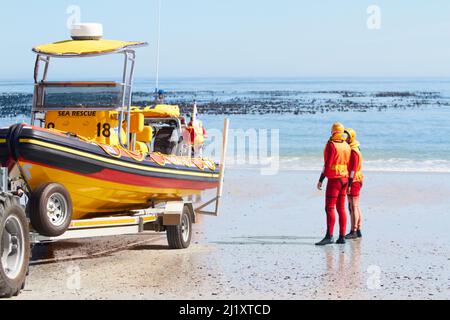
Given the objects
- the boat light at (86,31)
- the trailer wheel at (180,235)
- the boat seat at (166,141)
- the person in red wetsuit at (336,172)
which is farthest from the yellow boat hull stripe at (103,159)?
the person in red wetsuit at (336,172)

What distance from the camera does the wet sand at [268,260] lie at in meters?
9.27

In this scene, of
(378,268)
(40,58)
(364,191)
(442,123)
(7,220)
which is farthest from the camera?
(442,123)

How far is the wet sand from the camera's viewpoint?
9266mm

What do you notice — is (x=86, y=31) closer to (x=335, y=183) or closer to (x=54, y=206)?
(x=54, y=206)

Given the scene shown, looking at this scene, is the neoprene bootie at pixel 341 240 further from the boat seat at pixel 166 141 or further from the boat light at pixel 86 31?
the boat light at pixel 86 31

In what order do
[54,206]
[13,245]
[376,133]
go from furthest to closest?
[376,133] → [54,206] → [13,245]

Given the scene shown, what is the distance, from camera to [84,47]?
11.6 m

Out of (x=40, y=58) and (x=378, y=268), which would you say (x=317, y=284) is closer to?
(x=378, y=268)

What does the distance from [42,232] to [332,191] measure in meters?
4.13

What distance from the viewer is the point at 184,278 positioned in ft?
32.6

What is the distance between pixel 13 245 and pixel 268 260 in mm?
3141

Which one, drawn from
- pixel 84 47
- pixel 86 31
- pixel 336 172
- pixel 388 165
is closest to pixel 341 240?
pixel 336 172

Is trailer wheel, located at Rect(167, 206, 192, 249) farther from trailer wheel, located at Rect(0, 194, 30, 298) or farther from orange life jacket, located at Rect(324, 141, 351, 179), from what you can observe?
trailer wheel, located at Rect(0, 194, 30, 298)
